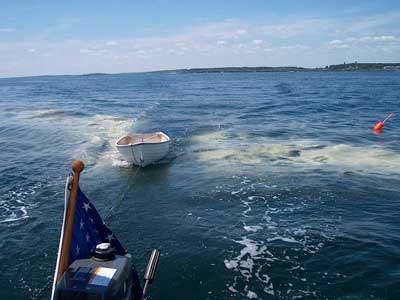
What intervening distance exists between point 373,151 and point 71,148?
76.1ft

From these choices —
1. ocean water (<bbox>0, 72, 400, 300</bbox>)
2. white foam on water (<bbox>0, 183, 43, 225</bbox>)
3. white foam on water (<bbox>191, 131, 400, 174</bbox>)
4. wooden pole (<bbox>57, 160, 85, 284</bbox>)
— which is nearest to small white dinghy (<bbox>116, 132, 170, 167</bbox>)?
ocean water (<bbox>0, 72, 400, 300</bbox>)

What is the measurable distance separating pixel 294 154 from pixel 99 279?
74.9 feet

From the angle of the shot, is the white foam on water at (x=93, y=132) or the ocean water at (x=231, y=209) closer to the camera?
the ocean water at (x=231, y=209)

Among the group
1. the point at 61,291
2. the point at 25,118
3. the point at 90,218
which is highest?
the point at 90,218

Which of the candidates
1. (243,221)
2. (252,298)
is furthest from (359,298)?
(243,221)

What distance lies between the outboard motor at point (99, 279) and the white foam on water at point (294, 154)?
55.2ft

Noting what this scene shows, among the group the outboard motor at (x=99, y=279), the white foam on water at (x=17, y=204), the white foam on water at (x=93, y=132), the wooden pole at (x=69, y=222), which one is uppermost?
the wooden pole at (x=69, y=222)

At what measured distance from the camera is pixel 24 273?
14047 millimetres

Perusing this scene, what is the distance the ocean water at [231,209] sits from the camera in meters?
13.6

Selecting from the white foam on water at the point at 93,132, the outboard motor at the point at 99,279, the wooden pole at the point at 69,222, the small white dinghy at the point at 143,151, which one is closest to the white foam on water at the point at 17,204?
the small white dinghy at the point at 143,151

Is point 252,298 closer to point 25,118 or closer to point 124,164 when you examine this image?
point 124,164

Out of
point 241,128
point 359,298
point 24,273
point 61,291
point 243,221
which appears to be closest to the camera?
point 61,291

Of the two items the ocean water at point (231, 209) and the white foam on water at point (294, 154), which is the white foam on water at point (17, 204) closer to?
the ocean water at point (231, 209)

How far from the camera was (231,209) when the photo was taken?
19.3m
